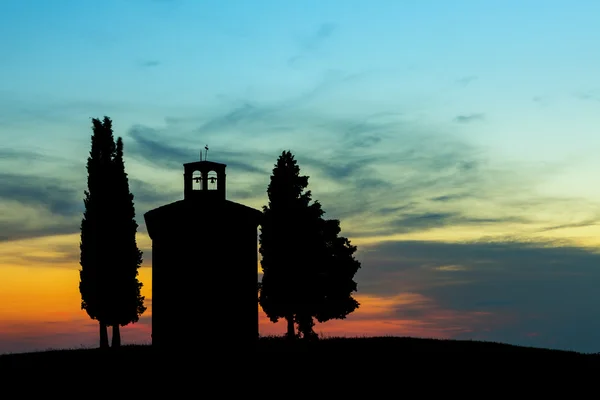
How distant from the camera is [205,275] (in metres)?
35.1

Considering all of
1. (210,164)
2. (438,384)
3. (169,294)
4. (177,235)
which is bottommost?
(438,384)

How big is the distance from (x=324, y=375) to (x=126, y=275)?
1931 centimetres

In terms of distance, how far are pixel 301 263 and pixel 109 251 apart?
12.3m

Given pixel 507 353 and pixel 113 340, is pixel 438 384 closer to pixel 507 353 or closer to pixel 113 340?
pixel 507 353

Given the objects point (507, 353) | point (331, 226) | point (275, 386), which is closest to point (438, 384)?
point (275, 386)

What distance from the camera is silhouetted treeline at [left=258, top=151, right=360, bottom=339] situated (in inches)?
1821

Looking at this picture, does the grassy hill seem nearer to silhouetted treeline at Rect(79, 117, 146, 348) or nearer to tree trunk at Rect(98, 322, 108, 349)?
tree trunk at Rect(98, 322, 108, 349)

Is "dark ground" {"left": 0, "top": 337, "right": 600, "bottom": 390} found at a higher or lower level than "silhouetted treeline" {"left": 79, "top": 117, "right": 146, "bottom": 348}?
lower

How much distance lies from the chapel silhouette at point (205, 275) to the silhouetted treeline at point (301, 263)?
10.9m

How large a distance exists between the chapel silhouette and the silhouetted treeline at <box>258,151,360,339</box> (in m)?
10.9

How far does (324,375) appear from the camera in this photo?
32656 millimetres

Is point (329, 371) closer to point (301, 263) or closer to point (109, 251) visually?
point (301, 263)

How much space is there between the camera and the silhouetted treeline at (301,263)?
4625 cm

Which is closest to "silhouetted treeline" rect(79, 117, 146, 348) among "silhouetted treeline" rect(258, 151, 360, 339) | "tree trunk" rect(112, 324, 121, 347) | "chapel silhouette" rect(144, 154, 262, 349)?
"tree trunk" rect(112, 324, 121, 347)
